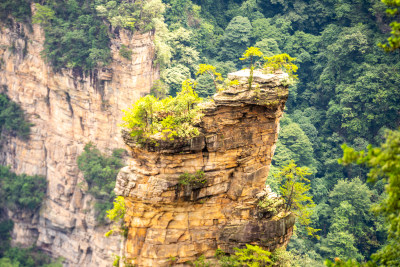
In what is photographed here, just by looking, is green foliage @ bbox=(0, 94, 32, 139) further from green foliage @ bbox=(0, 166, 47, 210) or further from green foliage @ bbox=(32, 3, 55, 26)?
green foliage @ bbox=(32, 3, 55, 26)

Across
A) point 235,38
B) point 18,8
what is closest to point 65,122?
point 18,8

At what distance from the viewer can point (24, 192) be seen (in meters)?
39.9

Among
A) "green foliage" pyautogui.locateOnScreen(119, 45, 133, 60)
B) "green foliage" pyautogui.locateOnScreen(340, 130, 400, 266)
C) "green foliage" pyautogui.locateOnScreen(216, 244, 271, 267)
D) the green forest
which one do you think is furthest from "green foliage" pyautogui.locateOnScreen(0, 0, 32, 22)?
"green foliage" pyautogui.locateOnScreen(340, 130, 400, 266)

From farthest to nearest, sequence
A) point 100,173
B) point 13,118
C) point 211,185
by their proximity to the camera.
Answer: point 13,118
point 100,173
point 211,185

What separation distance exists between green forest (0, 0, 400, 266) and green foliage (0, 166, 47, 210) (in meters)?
0.52

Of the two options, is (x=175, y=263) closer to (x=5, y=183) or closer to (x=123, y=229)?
(x=123, y=229)

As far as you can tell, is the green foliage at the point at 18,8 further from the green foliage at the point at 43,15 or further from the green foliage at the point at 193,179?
the green foliage at the point at 193,179

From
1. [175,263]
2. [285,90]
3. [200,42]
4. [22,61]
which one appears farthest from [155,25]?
[175,263]

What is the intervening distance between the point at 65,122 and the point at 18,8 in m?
10.5

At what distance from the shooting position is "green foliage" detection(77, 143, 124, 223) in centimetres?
3591

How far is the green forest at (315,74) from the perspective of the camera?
32.3 meters

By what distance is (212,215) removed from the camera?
59.4 ft

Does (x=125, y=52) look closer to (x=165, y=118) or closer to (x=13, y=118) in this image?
(x=13, y=118)

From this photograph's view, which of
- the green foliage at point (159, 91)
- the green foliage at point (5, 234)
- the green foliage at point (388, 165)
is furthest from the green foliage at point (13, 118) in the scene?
the green foliage at point (388, 165)
